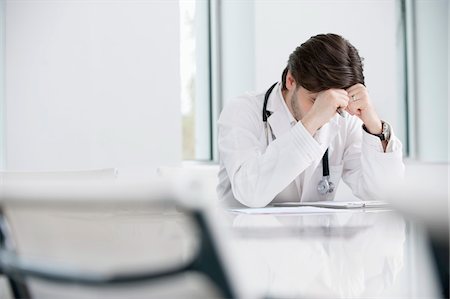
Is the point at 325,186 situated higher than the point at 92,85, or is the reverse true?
the point at 92,85

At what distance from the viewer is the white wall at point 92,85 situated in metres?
3.48

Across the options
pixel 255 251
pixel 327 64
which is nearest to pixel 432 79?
pixel 327 64

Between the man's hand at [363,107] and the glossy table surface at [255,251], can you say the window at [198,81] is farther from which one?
the glossy table surface at [255,251]

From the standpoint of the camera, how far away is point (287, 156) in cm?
211

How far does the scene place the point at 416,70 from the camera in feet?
13.6

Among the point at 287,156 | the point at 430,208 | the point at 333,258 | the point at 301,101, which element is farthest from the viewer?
the point at 301,101

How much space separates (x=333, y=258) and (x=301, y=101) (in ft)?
4.41

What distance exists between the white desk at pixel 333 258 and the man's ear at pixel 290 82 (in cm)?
89

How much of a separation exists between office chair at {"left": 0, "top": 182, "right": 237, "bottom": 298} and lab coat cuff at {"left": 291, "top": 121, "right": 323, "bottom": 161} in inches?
61.2

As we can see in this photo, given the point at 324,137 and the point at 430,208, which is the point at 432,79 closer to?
the point at 324,137

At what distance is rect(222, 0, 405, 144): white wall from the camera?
3.71 m

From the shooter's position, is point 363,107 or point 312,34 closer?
point 363,107

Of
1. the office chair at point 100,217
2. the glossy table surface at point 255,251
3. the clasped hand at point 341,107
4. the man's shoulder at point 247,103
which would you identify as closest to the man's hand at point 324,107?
the clasped hand at point 341,107

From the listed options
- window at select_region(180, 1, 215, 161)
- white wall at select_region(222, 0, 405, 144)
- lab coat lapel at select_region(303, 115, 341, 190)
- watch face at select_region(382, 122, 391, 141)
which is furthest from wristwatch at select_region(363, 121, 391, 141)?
window at select_region(180, 1, 215, 161)
